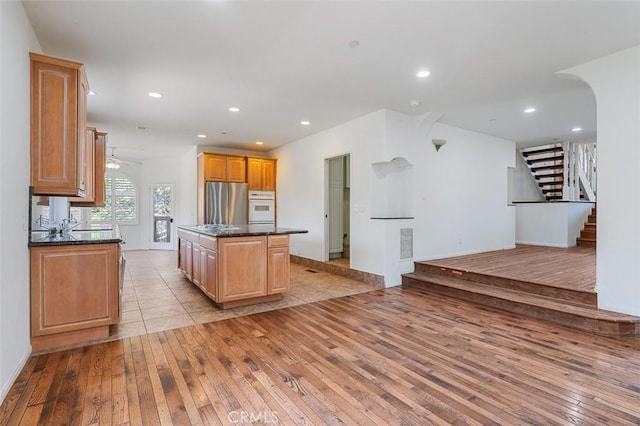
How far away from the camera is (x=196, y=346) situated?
2.74 meters

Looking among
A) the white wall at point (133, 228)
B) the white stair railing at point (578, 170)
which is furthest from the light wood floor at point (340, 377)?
the white wall at point (133, 228)

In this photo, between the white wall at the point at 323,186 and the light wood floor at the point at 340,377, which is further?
the white wall at the point at 323,186

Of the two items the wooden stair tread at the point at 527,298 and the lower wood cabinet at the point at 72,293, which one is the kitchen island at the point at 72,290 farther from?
the wooden stair tread at the point at 527,298

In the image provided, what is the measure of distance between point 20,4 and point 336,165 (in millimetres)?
5383

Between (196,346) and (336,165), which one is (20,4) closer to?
(196,346)

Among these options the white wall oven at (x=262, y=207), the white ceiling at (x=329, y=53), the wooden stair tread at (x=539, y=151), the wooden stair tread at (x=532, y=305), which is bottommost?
the wooden stair tread at (x=532, y=305)

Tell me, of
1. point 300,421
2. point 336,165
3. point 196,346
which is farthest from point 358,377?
point 336,165

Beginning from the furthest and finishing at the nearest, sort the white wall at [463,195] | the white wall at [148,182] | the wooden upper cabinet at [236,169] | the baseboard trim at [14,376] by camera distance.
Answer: the white wall at [148,182]
the wooden upper cabinet at [236,169]
the white wall at [463,195]
the baseboard trim at [14,376]

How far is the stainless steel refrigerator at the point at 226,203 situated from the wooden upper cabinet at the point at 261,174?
0.84 feet

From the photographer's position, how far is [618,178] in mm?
3094

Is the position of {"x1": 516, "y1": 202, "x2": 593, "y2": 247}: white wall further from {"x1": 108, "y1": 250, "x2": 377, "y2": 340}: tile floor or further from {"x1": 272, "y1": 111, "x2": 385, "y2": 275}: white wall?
{"x1": 108, "y1": 250, "x2": 377, "y2": 340}: tile floor

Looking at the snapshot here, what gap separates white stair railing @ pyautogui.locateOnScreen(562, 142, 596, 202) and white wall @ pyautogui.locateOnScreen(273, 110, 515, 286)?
1920mm

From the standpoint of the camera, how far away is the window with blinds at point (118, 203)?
8.76m

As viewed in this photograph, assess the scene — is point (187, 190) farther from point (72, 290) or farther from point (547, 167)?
point (547, 167)
